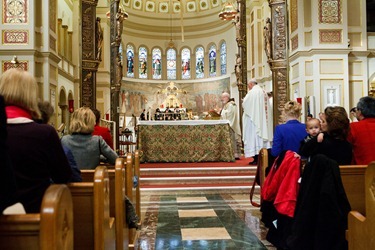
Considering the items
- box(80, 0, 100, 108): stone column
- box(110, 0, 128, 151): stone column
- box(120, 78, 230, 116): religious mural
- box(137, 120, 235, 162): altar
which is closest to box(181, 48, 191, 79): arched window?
box(120, 78, 230, 116): religious mural

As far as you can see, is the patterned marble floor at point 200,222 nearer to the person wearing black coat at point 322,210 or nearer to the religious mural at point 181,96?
the person wearing black coat at point 322,210

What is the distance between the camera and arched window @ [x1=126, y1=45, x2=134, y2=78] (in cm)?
2645

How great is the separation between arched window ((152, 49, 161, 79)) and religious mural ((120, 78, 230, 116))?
0.87 metres

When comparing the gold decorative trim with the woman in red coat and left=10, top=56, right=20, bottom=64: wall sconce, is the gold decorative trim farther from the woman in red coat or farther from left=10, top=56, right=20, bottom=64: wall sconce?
the woman in red coat

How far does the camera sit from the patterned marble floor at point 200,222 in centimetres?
457

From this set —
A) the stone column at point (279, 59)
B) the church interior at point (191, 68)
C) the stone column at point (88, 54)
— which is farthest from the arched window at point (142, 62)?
the stone column at point (279, 59)

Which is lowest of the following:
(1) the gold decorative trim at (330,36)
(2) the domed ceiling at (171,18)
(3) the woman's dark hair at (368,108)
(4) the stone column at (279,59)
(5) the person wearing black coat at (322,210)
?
(5) the person wearing black coat at (322,210)

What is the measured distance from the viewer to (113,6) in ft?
35.1

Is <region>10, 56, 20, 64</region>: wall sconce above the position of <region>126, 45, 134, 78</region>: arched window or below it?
below

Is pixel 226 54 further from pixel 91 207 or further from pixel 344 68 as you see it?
pixel 91 207

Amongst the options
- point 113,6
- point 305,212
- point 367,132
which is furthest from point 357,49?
point 305,212

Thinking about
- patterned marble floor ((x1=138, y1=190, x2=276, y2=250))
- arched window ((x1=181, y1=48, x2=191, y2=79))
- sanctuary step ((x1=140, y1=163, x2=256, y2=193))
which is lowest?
patterned marble floor ((x1=138, y1=190, x2=276, y2=250))

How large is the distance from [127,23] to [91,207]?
24904 mm

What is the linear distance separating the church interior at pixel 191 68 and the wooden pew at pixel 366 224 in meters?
0.68
